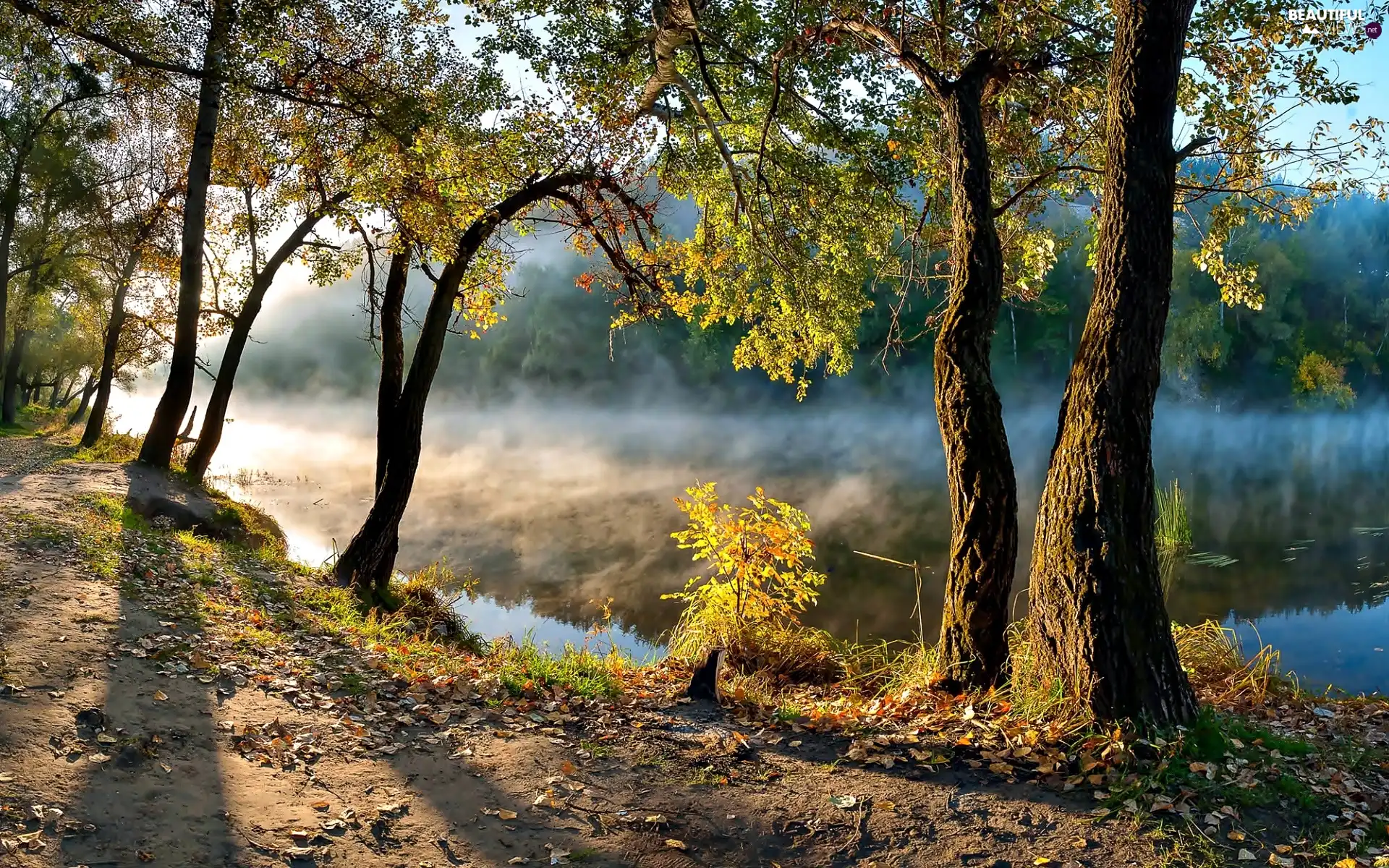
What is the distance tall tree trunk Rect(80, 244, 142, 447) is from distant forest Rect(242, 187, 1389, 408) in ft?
88.5

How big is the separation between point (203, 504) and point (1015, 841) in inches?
485

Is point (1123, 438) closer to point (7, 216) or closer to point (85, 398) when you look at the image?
point (7, 216)

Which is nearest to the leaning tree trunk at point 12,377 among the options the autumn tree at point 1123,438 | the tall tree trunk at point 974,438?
the tall tree trunk at point 974,438

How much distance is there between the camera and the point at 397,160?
8.85 metres

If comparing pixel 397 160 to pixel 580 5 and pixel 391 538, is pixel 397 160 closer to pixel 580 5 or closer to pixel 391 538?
pixel 580 5

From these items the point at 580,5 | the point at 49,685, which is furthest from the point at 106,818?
the point at 580,5

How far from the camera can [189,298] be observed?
13570 mm

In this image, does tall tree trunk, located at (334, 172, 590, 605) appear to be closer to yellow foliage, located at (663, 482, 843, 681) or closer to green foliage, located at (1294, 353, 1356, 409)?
yellow foliage, located at (663, 482, 843, 681)

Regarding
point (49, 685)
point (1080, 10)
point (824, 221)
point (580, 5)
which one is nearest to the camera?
point (49, 685)

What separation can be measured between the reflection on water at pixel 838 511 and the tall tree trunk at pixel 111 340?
436 centimetres

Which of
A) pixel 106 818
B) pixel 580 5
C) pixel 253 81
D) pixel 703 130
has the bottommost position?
pixel 106 818

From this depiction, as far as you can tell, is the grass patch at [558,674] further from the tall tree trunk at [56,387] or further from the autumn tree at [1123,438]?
the tall tree trunk at [56,387]

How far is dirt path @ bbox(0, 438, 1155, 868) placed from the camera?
3725mm

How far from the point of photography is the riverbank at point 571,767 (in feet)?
12.5
